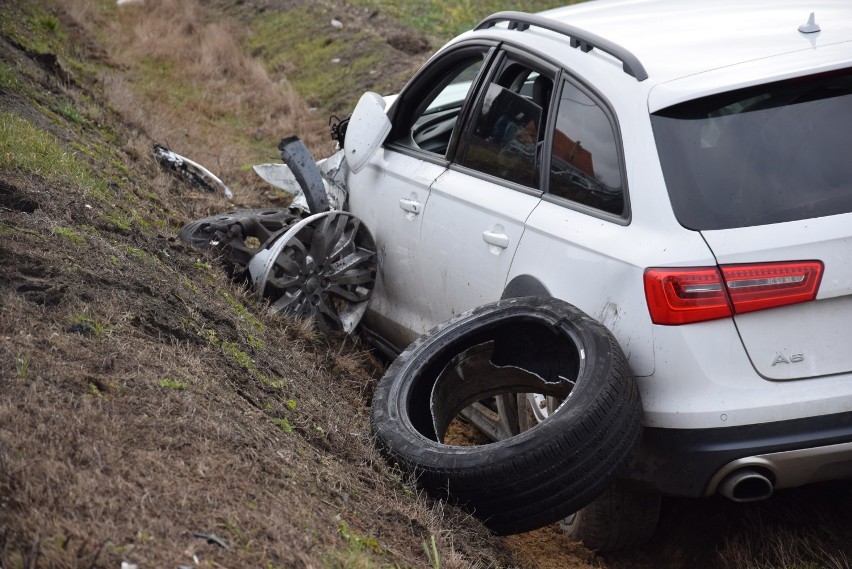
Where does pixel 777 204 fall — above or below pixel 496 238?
above

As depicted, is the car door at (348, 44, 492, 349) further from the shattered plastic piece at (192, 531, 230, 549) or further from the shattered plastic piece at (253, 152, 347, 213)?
the shattered plastic piece at (192, 531, 230, 549)

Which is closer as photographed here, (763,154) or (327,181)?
(763,154)

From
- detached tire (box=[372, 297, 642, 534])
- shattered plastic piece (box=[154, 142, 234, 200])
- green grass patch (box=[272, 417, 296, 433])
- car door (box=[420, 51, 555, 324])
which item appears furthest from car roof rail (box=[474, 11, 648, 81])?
shattered plastic piece (box=[154, 142, 234, 200])

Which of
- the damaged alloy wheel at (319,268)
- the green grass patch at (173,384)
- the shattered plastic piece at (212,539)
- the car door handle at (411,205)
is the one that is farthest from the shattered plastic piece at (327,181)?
the shattered plastic piece at (212,539)

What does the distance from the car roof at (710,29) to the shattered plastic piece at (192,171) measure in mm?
4059

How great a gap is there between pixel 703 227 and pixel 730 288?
236 millimetres

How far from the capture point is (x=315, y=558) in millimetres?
2834

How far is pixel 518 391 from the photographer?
4234 mm

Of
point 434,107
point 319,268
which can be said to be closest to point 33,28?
point 319,268

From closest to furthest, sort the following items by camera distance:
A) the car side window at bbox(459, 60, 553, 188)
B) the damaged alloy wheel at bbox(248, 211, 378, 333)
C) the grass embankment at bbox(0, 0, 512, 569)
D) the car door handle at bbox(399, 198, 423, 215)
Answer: the grass embankment at bbox(0, 0, 512, 569) < the car side window at bbox(459, 60, 553, 188) < the car door handle at bbox(399, 198, 423, 215) < the damaged alloy wheel at bbox(248, 211, 378, 333)

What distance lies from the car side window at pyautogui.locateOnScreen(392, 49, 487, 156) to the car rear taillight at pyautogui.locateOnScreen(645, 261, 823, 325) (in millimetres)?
2161

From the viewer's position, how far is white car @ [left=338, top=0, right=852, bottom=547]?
336cm

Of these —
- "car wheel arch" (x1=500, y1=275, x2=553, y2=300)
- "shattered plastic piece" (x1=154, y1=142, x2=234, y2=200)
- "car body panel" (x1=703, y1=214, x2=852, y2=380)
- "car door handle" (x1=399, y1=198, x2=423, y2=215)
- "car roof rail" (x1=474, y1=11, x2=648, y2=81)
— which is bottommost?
"shattered plastic piece" (x1=154, y1=142, x2=234, y2=200)

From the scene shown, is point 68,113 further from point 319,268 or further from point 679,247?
point 679,247
